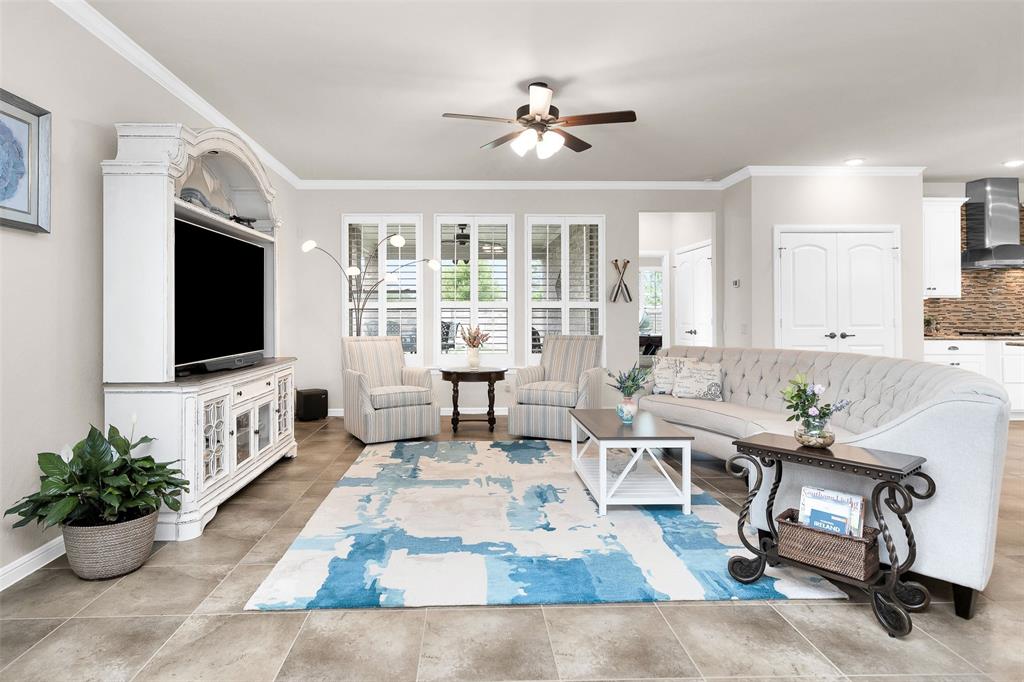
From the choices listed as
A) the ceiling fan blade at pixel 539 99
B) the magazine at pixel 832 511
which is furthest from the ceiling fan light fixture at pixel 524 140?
the magazine at pixel 832 511

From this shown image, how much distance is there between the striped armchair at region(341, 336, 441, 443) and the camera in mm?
4801

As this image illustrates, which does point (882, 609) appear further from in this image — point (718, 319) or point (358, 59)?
point (718, 319)

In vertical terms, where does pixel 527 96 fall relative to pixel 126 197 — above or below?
above

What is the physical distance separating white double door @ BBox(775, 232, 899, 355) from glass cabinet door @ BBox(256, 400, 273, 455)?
491 cm

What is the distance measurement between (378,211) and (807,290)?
4.78 m

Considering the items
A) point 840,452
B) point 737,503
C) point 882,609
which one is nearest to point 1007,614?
point 882,609

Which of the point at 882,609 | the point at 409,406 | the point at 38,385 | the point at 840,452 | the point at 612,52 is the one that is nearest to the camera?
Answer: the point at 882,609

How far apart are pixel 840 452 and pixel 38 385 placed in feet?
11.2

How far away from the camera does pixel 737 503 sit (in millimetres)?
3307

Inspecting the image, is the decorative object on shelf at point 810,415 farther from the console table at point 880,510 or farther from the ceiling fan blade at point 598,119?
the ceiling fan blade at point 598,119

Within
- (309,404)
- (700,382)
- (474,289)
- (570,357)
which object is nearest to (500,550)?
(700,382)

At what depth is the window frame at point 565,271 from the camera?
252 inches

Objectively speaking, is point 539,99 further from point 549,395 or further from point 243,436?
point 243,436

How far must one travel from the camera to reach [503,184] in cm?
632
